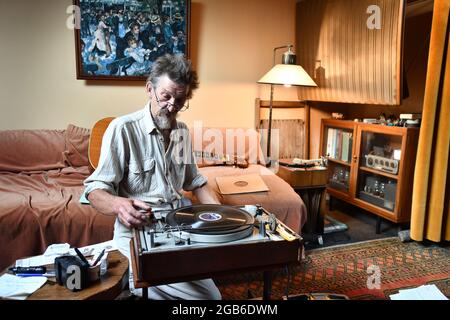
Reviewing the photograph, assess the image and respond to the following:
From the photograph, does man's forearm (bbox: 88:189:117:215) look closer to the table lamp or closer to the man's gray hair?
the man's gray hair

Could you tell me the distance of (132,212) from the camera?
109 centimetres

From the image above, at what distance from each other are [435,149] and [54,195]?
8.32 ft

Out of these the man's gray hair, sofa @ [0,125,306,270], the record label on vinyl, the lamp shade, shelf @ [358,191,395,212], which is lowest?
shelf @ [358,191,395,212]

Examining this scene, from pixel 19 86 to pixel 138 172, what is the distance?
201cm

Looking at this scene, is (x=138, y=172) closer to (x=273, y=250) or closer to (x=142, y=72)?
(x=273, y=250)

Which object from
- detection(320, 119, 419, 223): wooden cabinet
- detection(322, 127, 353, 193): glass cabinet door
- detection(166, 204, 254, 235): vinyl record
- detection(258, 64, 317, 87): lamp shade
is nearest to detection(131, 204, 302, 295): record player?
detection(166, 204, 254, 235): vinyl record

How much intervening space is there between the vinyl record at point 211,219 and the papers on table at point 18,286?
419 millimetres

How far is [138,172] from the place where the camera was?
1.45 metres

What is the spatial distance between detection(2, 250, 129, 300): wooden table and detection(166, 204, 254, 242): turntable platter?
0.25 m

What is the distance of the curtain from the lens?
2402mm

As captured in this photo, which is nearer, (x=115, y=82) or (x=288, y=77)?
(x=288, y=77)

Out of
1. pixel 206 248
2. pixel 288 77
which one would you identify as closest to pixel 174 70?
pixel 206 248

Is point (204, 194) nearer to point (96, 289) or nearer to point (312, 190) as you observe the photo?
point (96, 289)

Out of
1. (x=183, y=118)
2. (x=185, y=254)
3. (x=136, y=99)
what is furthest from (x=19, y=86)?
(x=185, y=254)
